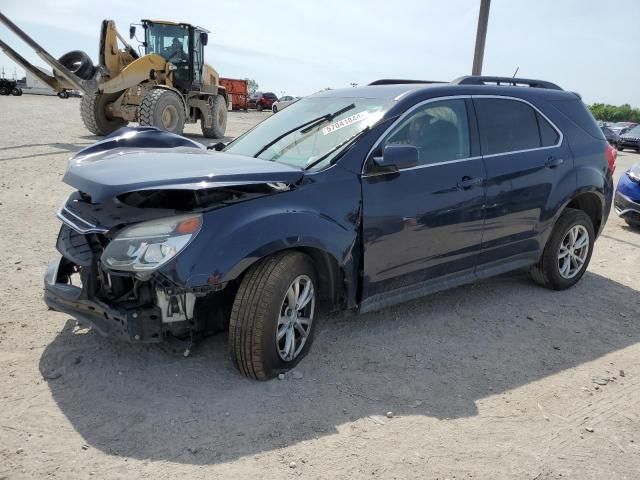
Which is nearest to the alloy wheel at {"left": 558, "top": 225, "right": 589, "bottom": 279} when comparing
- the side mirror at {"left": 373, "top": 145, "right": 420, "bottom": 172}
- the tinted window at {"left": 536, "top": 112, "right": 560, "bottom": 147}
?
the tinted window at {"left": 536, "top": 112, "right": 560, "bottom": 147}

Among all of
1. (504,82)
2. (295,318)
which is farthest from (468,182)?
(295,318)

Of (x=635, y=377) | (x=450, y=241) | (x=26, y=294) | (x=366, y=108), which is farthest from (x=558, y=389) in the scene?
(x=26, y=294)

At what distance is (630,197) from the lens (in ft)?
26.2

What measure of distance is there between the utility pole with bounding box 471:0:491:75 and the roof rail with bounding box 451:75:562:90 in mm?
2660

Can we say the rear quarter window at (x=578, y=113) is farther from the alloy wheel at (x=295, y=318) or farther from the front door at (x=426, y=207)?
the alloy wheel at (x=295, y=318)

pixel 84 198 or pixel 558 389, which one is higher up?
pixel 84 198

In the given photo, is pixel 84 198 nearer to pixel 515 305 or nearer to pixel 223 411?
pixel 223 411

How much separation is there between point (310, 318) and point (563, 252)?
2921 millimetres

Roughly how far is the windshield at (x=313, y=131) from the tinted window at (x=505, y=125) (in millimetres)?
931

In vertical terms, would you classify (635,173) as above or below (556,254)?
above

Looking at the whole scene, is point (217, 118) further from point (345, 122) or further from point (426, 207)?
point (426, 207)

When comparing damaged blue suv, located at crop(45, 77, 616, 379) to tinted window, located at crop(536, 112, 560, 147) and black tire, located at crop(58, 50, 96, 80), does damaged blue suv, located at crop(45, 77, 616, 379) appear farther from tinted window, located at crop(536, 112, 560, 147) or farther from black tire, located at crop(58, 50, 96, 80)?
black tire, located at crop(58, 50, 96, 80)

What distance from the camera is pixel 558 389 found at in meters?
3.45

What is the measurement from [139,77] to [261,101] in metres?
31.5
